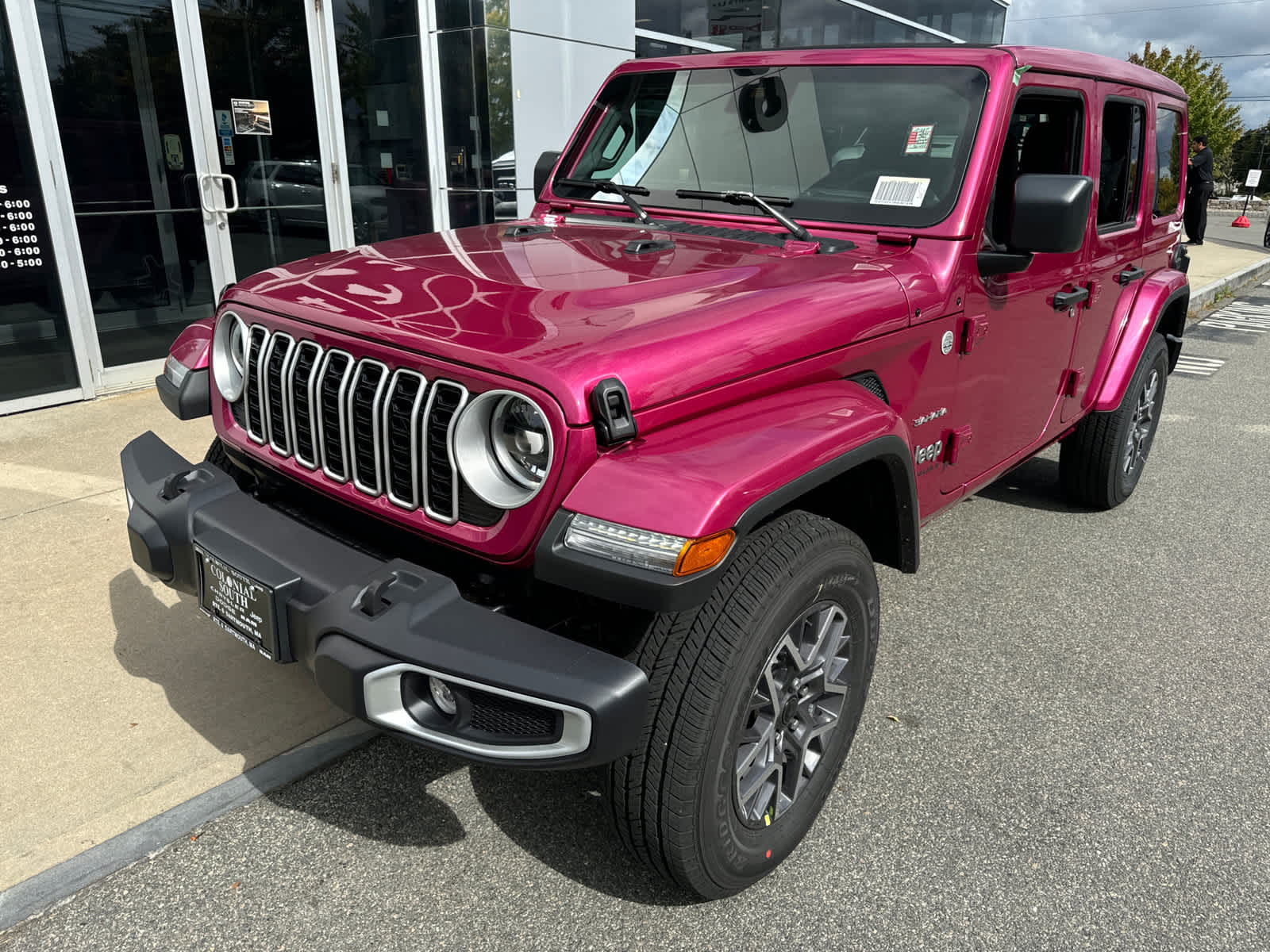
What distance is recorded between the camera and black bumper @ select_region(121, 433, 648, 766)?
1.73 m

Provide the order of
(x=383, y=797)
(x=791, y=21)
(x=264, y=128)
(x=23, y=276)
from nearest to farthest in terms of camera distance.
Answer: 1. (x=383, y=797)
2. (x=23, y=276)
3. (x=264, y=128)
4. (x=791, y=21)

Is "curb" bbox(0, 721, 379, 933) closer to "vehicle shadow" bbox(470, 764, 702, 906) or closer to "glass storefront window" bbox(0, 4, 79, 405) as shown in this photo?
"vehicle shadow" bbox(470, 764, 702, 906)

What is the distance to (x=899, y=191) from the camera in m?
2.90

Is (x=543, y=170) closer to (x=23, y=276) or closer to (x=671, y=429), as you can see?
(x=671, y=429)

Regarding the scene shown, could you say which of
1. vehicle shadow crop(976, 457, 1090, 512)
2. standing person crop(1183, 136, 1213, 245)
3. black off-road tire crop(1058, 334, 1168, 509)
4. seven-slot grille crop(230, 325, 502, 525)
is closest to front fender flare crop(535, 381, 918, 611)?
seven-slot grille crop(230, 325, 502, 525)

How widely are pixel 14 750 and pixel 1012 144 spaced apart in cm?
342

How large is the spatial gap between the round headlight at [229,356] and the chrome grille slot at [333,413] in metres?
0.47

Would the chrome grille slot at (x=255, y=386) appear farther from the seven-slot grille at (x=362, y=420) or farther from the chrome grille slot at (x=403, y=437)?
the chrome grille slot at (x=403, y=437)

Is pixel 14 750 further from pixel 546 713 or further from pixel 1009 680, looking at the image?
pixel 1009 680

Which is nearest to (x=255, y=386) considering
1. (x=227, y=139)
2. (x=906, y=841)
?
(x=906, y=841)

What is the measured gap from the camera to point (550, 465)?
6.06 ft

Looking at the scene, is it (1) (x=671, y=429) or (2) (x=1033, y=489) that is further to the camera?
(2) (x=1033, y=489)

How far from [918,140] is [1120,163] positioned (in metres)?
1.39

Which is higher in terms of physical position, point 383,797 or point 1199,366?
point 383,797
